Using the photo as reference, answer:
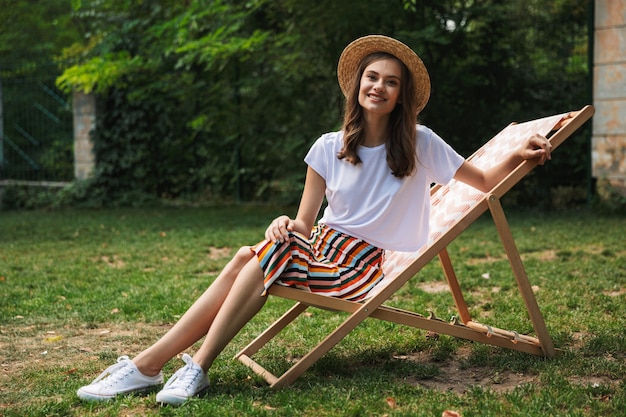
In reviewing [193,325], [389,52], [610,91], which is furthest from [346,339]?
[610,91]

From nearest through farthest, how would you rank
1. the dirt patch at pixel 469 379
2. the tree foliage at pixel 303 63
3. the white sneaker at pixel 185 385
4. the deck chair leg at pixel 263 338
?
the white sneaker at pixel 185 385, the dirt patch at pixel 469 379, the deck chair leg at pixel 263 338, the tree foliage at pixel 303 63

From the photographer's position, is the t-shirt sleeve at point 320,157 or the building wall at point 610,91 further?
the building wall at point 610,91

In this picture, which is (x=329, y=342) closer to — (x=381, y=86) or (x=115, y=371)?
(x=115, y=371)

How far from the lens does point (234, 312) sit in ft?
9.75

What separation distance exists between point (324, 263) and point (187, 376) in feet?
2.37

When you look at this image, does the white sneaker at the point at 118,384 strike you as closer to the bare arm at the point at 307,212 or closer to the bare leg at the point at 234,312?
the bare leg at the point at 234,312

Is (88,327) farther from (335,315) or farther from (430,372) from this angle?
(430,372)

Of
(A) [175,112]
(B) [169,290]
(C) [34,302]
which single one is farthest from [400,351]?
(A) [175,112]

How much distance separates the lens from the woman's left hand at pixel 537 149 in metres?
3.19

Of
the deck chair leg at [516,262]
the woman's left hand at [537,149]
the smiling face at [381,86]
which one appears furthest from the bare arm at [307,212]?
the woman's left hand at [537,149]

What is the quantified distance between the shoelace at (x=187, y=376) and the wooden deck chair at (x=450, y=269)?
324mm

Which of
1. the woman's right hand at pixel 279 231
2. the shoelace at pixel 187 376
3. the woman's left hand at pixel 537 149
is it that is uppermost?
the woman's left hand at pixel 537 149

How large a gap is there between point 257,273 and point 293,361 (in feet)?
2.48

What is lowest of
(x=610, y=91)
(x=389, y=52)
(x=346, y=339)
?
(x=346, y=339)
